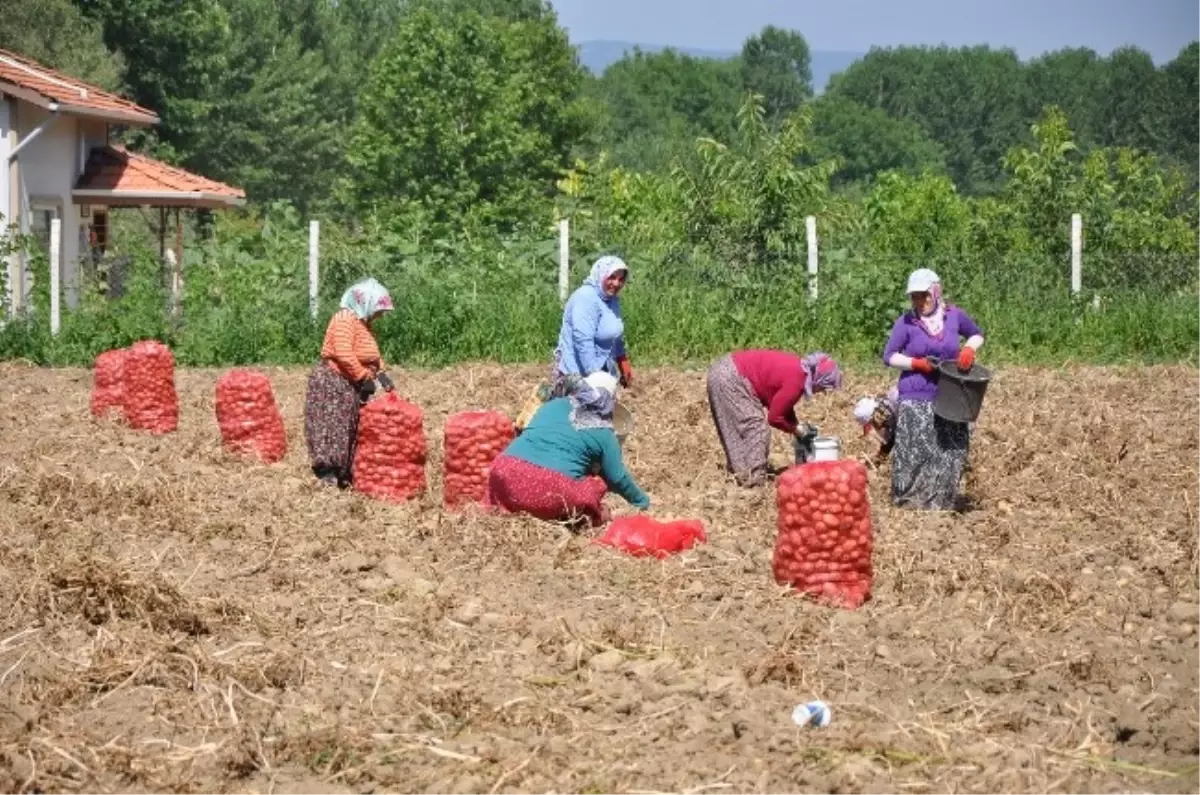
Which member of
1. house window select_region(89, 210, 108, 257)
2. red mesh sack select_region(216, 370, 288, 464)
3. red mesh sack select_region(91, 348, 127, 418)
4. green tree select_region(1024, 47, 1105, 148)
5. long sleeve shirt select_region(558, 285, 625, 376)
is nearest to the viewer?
long sleeve shirt select_region(558, 285, 625, 376)

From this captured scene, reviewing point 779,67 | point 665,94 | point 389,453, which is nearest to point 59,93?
point 389,453

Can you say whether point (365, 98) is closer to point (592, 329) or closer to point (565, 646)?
point (592, 329)

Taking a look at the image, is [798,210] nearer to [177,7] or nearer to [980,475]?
[980,475]

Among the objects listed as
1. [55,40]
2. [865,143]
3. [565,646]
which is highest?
[865,143]

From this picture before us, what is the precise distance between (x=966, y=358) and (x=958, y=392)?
0.18 m

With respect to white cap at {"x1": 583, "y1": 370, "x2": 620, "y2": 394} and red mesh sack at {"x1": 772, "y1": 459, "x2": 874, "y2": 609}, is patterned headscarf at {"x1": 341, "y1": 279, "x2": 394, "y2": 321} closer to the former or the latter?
white cap at {"x1": 583, "y1": 370, "x2": 620, "y2": 394}

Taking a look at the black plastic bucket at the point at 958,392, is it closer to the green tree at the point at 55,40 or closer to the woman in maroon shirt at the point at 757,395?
the woman in maroon shirt at the point at 757,395

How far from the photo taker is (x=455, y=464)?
10.8m

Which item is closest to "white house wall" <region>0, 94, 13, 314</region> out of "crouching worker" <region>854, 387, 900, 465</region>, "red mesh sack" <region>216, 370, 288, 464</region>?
"red mesh sack" <region>216, 370, 288, 464</region>

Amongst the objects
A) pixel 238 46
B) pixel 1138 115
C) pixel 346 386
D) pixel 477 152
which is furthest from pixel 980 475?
pixel 1138 115

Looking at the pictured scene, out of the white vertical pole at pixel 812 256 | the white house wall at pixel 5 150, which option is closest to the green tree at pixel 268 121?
the white house wall at pixel 5 150

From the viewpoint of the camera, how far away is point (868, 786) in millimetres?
6074

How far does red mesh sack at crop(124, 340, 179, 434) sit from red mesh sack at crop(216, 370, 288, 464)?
176 cm

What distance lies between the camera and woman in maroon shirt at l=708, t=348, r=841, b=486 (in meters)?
11.5
